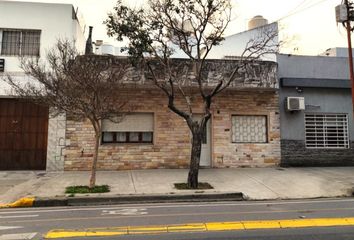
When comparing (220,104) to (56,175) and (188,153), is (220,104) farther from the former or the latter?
(56,175)

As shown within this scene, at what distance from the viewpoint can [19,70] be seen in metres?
13.1

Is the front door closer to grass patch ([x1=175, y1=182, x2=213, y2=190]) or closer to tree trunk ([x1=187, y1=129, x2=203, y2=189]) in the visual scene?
grass patch ([x1=175, y1=182, x2=213, y2=190])

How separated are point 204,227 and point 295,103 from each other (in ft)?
31.2

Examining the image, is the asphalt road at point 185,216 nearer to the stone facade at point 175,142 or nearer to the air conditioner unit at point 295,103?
the stone facade at point 175,142

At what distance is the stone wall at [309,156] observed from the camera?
14.4 metres

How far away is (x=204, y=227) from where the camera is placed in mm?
6137

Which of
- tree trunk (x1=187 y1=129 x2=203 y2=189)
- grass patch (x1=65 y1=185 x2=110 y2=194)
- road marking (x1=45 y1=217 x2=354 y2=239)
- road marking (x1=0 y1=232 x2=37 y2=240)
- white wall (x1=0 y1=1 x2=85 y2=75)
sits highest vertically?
white wall (x1=0 y1=1 x2=85 y2=75)

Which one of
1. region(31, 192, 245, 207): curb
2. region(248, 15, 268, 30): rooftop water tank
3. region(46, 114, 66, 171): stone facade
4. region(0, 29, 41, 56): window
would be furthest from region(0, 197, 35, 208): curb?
region(248, 15, 268, 30): rooftop water tank

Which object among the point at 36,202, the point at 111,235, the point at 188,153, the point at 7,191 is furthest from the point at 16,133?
the point at 111,235

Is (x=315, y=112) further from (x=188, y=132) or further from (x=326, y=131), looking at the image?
(x=188, y=132)

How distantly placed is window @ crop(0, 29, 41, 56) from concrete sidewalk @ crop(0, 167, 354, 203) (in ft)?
15.4

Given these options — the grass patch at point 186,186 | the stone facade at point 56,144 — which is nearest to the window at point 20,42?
the stone facade at point 56,144

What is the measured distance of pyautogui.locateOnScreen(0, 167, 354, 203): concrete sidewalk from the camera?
31.0 feet

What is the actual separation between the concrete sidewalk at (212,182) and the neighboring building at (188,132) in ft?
2.27
